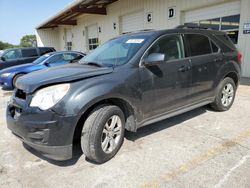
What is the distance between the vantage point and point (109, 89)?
2729mm

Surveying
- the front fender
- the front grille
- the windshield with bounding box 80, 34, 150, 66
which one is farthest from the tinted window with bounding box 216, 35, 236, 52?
the front grille

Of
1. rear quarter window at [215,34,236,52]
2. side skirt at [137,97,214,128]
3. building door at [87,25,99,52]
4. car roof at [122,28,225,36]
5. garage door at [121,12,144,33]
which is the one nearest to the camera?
side skirt at [137,97,214,128]

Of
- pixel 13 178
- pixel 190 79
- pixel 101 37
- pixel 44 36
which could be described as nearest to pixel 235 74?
pixel 190 79

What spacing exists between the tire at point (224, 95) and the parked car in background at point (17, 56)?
9600 mm

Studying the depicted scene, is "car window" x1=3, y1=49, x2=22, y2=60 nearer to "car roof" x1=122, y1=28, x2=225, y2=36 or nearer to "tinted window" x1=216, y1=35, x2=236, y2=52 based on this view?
"car roof" x1=122, y1=28, x2=225, y2=36

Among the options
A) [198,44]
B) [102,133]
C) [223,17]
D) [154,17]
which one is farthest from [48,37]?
[102,133]

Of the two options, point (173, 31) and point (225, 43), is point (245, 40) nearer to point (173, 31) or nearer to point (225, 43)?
point (225, 43)

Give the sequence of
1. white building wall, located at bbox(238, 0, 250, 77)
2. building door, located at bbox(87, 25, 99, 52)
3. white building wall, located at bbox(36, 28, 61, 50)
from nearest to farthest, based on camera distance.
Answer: white building wall, located at bbox(238, 0, 250, 77) → building door, located at bbox(87, 25, 99, 52) → white building wall, located at bbox(36, 28, 61, 50)

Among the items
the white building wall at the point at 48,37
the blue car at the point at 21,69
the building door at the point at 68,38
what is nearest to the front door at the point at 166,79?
the blue car at the point at 21,69

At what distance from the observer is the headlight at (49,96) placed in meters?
2.47

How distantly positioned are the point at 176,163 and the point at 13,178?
2058 millimetres

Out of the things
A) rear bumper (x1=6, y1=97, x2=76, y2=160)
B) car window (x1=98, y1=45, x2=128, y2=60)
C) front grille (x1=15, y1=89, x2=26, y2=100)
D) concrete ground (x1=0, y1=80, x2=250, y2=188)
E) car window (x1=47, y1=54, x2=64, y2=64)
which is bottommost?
concrete ground (x1=0, y1=80, x2=250, y2=188)

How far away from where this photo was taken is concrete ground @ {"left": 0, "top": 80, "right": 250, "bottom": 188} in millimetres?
2488

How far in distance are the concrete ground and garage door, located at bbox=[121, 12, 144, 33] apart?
1011 cm
